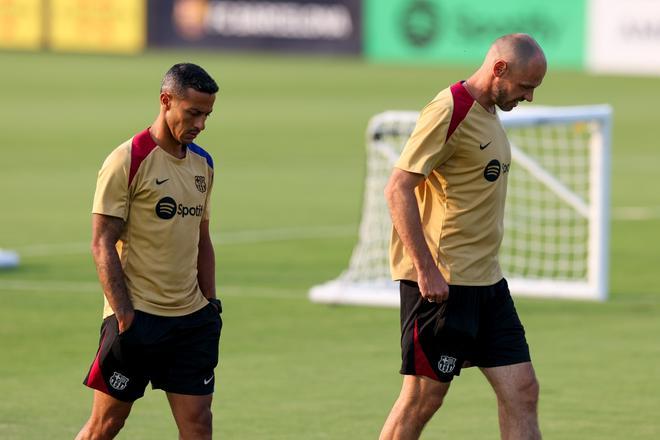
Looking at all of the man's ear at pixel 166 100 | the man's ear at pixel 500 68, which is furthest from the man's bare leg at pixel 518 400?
the man's ear at pixel 166 100

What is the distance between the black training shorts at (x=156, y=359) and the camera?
6.74 m

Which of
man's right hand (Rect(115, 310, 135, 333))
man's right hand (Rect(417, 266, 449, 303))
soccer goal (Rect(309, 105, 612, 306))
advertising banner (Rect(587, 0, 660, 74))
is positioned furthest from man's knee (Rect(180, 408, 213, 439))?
advertising banner (Rect(587, 0, 660, 74))

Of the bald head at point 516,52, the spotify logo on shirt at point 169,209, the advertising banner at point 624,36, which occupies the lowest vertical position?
the spotify logo on shirt at point 169,209

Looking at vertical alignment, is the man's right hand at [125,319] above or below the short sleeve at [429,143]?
below

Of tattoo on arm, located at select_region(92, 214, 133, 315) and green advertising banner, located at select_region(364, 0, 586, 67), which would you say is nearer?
tattoo on arm, located at select_region(92, 214, 133, 315)

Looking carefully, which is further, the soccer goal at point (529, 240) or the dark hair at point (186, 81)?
the soccer goal at point (529, 240)

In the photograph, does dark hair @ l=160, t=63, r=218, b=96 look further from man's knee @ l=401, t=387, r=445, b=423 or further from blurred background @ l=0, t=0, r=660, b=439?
blurred background @ l=0, t=0, r=660, b=439

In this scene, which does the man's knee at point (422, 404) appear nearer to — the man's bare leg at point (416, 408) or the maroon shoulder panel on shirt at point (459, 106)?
the man's bare leg at point (416, 408)

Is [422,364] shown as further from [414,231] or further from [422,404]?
[414,231]

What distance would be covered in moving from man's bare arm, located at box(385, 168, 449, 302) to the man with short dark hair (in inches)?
30.5

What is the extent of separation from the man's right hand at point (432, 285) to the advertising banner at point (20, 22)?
37.0 metres

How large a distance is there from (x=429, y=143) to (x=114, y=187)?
4.36 ft

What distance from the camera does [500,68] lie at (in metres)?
6.96

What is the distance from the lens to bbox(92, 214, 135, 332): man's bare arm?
6559mm
